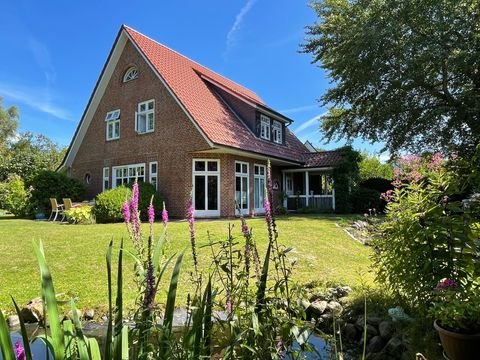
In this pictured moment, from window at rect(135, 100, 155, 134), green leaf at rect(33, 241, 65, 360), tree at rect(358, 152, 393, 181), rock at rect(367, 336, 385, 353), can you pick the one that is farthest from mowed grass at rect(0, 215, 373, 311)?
tree at rect(358, 152, 393, 181)

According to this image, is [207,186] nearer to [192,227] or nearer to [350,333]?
[350,333]

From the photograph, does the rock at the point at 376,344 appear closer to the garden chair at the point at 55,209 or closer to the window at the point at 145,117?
the window at the point at 145,117

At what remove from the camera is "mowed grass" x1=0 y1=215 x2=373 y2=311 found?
5879 mm

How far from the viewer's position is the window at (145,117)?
730 inches

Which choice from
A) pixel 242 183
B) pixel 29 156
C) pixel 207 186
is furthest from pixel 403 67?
pixel 29 156

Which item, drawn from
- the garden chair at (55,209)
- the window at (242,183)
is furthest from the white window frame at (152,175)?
the garden chair at (55,209)

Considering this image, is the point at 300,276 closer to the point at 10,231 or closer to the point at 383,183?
the point at 10,231

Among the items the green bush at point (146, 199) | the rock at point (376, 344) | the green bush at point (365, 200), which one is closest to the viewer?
the rock at point (376, 344)

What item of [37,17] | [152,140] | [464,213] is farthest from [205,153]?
[464,213]

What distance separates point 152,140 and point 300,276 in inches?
527

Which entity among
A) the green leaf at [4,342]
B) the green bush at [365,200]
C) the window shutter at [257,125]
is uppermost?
the window shutter at [257,125]

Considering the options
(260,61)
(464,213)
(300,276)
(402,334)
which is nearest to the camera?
(464,213)

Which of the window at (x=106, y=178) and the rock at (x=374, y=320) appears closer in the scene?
the rock at (x=374, y=320)

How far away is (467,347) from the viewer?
2.76 meters
